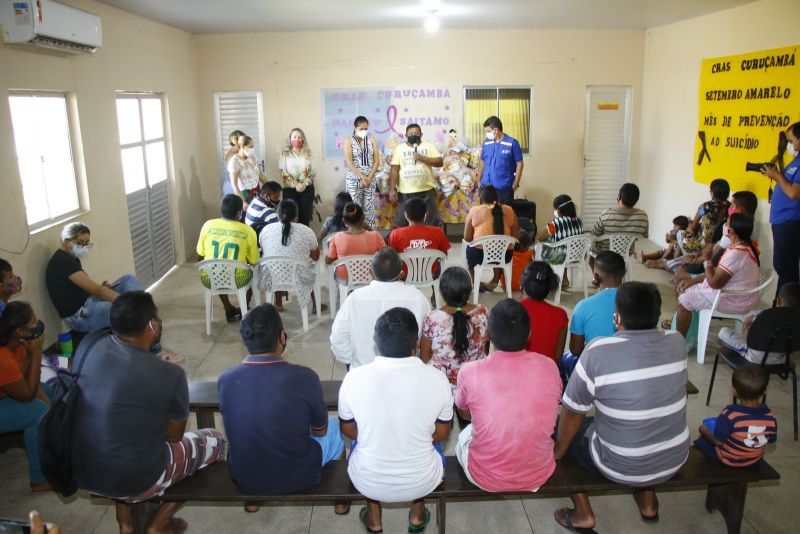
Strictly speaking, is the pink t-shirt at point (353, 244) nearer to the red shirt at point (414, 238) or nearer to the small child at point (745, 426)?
the red shirt at point (414, 238)

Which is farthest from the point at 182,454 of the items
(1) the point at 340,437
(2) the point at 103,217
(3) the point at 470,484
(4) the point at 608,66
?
(4) the point at 608,66

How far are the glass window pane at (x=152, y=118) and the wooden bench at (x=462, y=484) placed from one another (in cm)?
515

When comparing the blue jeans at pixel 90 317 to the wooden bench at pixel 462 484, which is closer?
the wooden bench at pixel 462 484

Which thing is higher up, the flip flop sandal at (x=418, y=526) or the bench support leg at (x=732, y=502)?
the bench support leg at (x=732, y=502)

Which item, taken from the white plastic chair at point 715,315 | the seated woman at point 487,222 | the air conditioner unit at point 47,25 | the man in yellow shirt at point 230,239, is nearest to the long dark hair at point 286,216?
the man in yellow shirt at point 230,239

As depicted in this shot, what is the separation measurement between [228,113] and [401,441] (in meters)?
7.41

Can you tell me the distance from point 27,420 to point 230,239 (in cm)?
233

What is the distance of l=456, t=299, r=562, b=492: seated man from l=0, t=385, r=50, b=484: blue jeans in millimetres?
2153

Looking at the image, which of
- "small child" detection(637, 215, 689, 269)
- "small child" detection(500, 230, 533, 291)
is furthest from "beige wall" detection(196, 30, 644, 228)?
"small child" detection(500, 230, 533, 291)

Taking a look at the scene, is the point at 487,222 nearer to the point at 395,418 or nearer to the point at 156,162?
the point at 395,418

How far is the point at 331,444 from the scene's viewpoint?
116 inches

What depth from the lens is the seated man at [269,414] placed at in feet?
7.98

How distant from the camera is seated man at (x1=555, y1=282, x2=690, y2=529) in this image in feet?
8.14

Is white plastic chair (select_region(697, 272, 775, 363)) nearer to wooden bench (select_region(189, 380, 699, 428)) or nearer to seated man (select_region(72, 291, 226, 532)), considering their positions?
wooden bench (select_region(189, 380, 699, 428))
